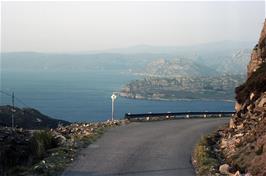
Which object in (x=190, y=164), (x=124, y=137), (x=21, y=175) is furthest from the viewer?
(x=124, y=137)

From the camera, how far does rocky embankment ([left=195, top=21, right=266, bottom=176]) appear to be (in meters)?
14.1

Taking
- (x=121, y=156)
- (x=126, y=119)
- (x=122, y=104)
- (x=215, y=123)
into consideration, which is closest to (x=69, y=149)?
(x=121, y=156)

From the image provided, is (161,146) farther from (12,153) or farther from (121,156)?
(12,153)

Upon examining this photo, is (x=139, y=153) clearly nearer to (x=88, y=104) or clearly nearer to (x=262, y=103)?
(x=262, y=103)

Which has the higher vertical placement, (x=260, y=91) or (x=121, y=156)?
(x=260, y=91)

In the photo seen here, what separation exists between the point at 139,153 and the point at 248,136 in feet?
12.4

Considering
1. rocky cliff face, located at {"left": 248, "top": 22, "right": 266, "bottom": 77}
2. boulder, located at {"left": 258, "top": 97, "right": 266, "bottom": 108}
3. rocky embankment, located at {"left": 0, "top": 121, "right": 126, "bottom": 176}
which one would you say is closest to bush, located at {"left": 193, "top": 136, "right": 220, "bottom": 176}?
boulder, located at {"left": 258, "top": 97, "right": 266, "bottom": 108}

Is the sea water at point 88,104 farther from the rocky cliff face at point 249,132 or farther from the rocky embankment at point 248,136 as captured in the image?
the rocky embankment at point 248,136

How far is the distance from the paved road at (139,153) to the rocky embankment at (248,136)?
121 centimetres

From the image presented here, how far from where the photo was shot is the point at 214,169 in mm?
14398

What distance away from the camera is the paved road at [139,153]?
14.4 metres

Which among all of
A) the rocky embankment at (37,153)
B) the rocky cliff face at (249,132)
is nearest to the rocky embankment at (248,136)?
the rocky cliff face at (249,132)

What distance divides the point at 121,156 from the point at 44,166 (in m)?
3.09

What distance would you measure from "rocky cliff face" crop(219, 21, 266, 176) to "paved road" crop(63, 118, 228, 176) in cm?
140
